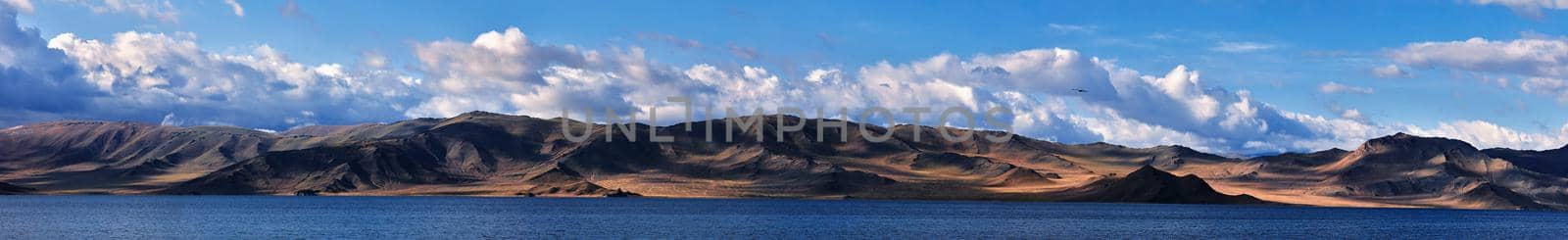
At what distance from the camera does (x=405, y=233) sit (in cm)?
15938

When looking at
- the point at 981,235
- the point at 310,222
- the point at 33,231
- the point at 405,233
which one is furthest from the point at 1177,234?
the point at 33,231

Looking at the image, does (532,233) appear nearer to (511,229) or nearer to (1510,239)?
(511,229)

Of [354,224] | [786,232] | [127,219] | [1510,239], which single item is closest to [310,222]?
[354,224]

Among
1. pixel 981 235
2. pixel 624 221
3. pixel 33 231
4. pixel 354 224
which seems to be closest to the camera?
pixel 33 231

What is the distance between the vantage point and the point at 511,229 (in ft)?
568

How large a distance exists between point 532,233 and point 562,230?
771 cm

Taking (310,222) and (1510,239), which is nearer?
(310,222)

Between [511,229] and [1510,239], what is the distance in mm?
131499

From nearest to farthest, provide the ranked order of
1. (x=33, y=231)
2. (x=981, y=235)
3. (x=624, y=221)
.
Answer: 1. (x=33, y=231)
2. (x=981, y=235)
3. (x=624, y=221)

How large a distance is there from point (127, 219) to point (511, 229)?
5571 cm

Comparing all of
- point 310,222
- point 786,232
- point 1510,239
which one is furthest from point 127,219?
point 1510,239

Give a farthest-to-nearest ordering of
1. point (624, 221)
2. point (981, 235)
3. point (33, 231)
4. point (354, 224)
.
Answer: point (624, 221)
point (354, 224)
point (981, 235)
point (33, 231)

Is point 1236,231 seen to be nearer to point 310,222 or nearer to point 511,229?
point 511,229

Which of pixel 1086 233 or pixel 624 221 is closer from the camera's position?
pixel 1086 233
